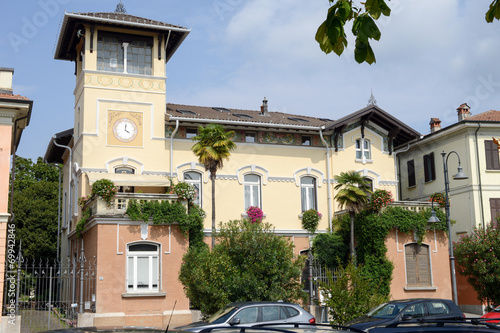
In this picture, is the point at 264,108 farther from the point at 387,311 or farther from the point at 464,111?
the point at 387,311

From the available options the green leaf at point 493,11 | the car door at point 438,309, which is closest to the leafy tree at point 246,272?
the car door at point 438,309

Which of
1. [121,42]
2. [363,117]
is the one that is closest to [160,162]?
[121,42]

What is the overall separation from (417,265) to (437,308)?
40.8 feet

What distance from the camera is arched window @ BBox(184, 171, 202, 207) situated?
28.4m

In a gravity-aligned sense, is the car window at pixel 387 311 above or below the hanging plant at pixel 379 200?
below

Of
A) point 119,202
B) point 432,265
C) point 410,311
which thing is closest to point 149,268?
point 119,202

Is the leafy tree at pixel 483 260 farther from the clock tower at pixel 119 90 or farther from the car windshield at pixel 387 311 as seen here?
the clock tower at pixel 119 90

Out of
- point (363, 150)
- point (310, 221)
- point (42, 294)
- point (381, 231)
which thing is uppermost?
point (363, 150)

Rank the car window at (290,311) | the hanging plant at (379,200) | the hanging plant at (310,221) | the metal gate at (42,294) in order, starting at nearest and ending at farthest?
the car window at (290,311)
the metal gate at (42,294)
the hanging plant at (379,200)
the hanging plant at (310,221)

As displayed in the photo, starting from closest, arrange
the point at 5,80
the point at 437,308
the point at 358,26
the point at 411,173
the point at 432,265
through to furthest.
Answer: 1. the point at 358,26
2. the point at 437,308
3. the point at 5,80
4. the point at 432,265
5. the point at 411,173

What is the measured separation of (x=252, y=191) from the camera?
2945 cm

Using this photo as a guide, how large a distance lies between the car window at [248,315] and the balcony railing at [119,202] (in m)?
10.4

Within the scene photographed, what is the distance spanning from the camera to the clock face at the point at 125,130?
89.8 feet

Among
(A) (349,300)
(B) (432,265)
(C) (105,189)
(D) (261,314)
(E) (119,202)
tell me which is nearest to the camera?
(D) (261,314)
